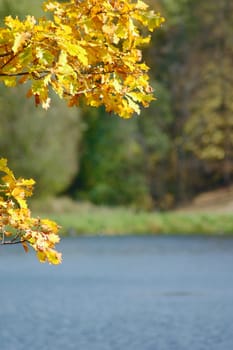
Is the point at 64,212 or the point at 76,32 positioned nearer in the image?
the point at 76,32

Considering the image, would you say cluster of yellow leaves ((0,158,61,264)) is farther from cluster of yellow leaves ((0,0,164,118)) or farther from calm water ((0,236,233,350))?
calm water ((0,236,233,350))

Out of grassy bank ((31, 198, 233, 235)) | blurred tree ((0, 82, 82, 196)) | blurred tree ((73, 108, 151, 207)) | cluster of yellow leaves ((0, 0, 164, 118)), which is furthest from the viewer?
blurred tree ((73, 108, 151, 207))

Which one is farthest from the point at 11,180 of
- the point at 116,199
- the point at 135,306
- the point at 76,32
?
the point at 116,199

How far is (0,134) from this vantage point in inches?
1767

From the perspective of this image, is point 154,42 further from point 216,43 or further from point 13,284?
point 13,284

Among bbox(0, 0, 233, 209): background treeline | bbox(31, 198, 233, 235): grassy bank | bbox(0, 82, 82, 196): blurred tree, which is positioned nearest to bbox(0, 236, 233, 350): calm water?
bbox(31, 198, 233, 235): grassy bank

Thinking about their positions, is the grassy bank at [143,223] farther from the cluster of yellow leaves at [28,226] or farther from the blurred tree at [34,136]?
the cluster of yellow leaves at [28,226]

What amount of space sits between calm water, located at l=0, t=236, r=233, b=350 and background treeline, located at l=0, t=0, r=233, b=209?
1056 centimetres

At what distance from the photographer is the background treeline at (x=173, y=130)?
5159cm

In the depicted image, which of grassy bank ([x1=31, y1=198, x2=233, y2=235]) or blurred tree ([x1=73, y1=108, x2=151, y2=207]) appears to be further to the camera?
blurred tree ([x1=73, y1=108, x2=151, y2=207])

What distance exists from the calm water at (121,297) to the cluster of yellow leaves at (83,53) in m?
10.9

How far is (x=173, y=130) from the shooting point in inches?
2212

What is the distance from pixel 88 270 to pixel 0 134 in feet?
48.1

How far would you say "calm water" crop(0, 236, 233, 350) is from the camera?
17859 millimetres
